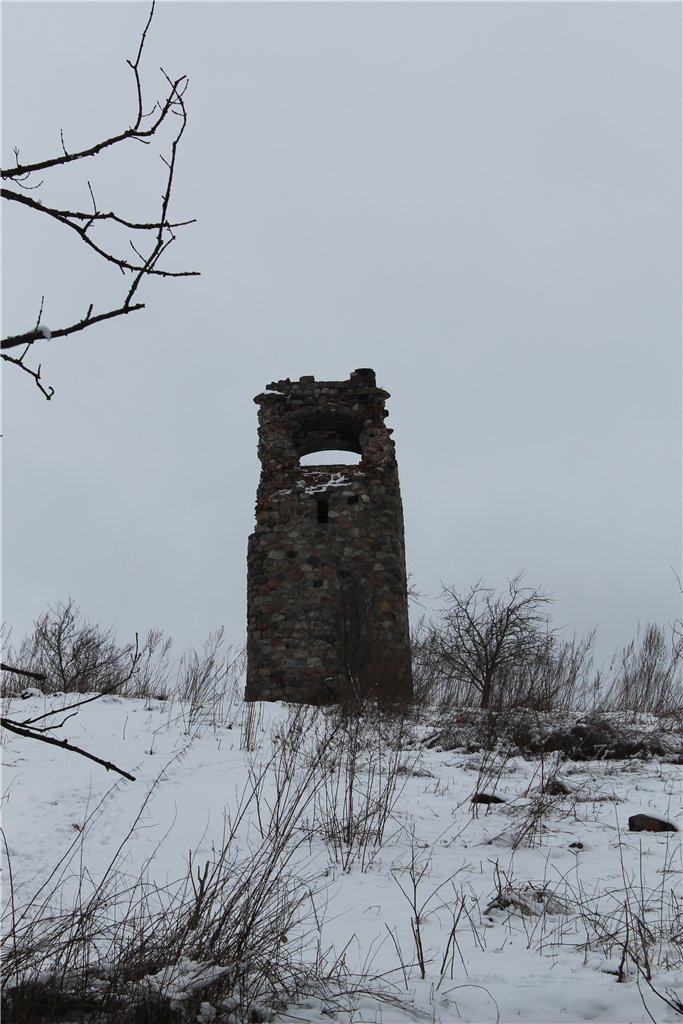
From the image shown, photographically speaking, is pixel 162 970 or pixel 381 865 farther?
pixel 381 865

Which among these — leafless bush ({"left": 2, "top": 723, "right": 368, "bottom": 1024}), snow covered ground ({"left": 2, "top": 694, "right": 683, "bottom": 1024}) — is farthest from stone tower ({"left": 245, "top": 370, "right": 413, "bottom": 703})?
leafless bush ({"left": 2, "top": 723, "right": 368, "bottom": 1024})

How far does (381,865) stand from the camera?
3.24 meters

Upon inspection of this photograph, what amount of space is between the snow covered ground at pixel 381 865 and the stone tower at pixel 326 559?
11.2ft

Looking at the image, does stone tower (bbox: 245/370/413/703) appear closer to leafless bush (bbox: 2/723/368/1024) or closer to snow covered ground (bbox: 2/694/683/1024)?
snow covered ground (bbox: 2/694/683/1024)

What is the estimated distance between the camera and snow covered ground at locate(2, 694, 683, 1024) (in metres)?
1.96

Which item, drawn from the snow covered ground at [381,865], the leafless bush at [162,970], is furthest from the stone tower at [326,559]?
the leafless bush at [162,970]

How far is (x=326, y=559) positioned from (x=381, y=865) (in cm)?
690

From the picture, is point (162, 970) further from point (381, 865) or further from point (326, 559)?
point (326, 559)

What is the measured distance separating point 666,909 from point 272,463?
28.4ft

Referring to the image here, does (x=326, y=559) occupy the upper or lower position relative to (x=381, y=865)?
upper

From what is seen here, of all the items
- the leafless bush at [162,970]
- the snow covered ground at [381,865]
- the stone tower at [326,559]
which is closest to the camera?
the leafless bush at [162,970]

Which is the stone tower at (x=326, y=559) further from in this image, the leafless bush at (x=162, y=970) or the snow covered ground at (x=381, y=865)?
the leafless bush at (x=162, y=970)

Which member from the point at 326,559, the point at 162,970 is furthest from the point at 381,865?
the point at 326,559

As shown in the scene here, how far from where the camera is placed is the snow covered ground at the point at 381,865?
6.44 feet
